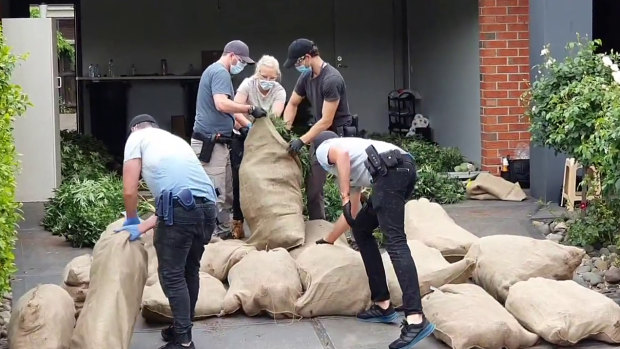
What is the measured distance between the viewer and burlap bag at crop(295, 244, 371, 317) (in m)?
6.11

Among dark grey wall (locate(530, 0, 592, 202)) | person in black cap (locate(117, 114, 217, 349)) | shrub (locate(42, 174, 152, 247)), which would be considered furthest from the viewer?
dark grey wall (locate(530, 0, 592, 202))

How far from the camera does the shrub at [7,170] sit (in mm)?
5504

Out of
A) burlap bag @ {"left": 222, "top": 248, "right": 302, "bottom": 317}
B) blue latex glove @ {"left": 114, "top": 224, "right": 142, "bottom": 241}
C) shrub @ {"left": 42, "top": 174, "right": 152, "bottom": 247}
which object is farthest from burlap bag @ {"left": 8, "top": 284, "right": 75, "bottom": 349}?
shrub @ {"left": 42, "top": 174, "right": 152, "bottom": 247}

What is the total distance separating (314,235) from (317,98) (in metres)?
1.14

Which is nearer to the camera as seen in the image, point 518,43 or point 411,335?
point 411,335

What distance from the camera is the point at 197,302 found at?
6.10m

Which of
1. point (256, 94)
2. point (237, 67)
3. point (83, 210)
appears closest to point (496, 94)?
point (256, 94)

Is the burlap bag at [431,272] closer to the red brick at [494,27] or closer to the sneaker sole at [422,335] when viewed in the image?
the sneaker sole at [422,335]

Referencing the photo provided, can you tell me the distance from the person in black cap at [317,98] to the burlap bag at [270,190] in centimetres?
17

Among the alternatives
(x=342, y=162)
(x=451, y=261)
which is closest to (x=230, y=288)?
(x=342, y=162)

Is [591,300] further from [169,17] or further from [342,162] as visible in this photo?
[169,17]

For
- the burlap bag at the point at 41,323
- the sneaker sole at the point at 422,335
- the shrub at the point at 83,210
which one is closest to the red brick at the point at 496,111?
the shrub at the point at 83,210

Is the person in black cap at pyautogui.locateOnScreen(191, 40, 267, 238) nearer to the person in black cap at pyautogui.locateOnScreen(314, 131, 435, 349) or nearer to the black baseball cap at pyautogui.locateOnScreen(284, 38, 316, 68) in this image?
the black baseball cap at pyautogui.locateOnScreen(284, 38, 316, 68)

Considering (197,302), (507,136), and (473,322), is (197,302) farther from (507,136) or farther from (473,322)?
(507,136)
